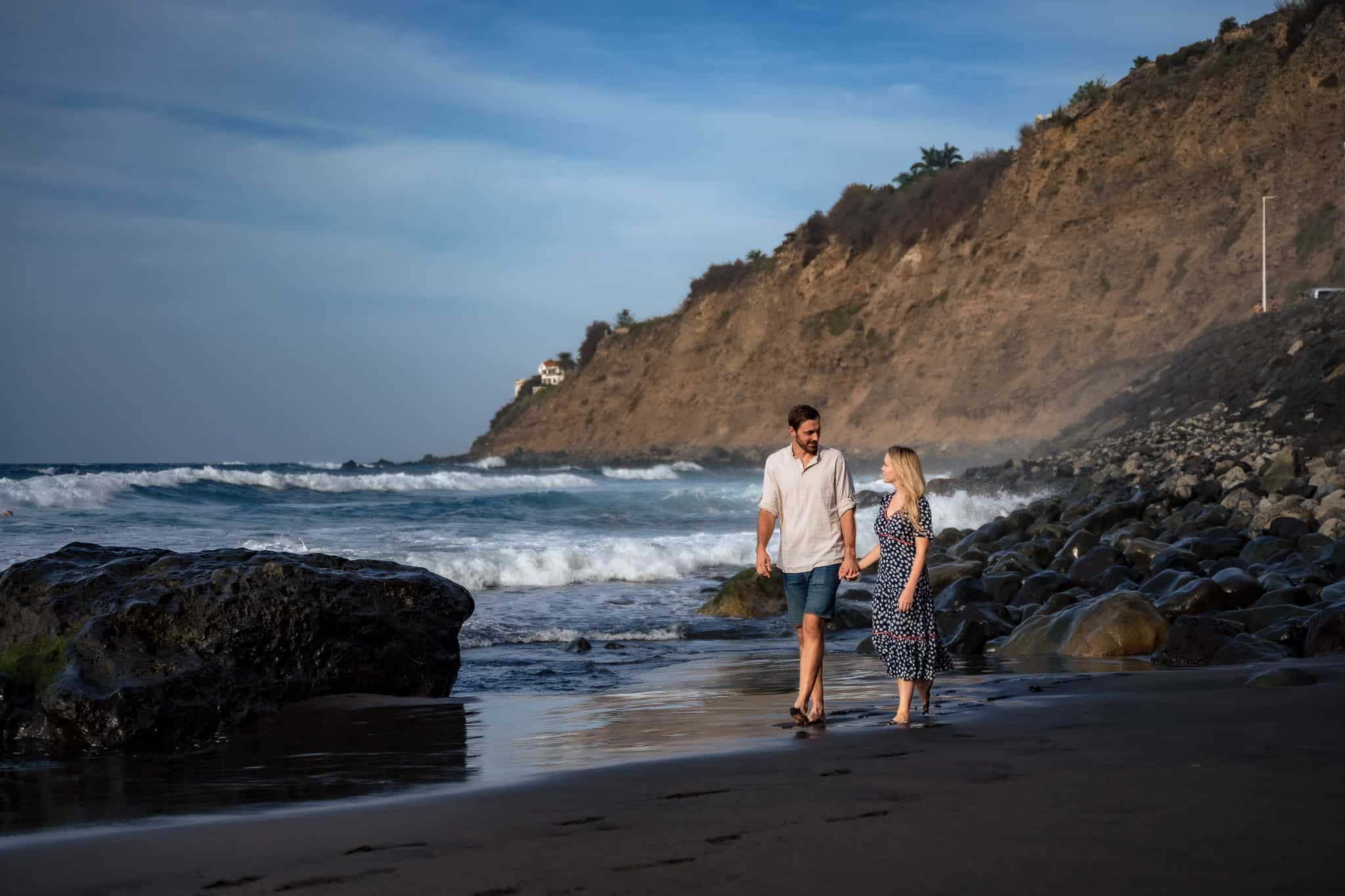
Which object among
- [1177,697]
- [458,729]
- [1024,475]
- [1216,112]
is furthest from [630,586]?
[1216,112]

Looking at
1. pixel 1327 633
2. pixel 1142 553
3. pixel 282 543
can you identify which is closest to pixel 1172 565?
pixel 1142 553

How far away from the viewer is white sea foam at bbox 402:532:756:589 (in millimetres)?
Result: 15688

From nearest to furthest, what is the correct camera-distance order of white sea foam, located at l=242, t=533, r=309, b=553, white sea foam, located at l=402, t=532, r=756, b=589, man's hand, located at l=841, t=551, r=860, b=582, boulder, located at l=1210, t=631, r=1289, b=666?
man's hand, located at l=841, t=551, r=860, b=582, boulder, located at l=1210, t=631, r=1289, b=666, white sea foam, located at l=402, t=532, r=756, b=589, white sea foam, located at l=242, t=533, r=309, b=553

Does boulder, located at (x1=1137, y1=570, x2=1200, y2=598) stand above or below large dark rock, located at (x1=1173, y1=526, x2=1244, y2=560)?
below

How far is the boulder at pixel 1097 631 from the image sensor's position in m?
8.36

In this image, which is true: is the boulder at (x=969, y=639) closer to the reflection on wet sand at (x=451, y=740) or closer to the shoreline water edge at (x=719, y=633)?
the shoreline water edge at (x=719, y=633)

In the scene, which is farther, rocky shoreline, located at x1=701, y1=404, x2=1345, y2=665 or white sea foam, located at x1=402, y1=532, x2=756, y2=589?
white sea foam, located at x1=402, y1=532, x2=756, y2=589

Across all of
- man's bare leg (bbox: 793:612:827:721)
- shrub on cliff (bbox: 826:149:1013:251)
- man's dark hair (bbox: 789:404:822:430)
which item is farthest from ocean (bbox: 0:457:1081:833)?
shrub on cliff (bbox: 826:149:1013:251)

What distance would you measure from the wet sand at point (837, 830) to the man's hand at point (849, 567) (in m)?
1.18

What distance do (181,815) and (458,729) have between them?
2.19 meters

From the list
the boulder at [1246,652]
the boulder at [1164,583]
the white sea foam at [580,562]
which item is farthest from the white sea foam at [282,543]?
the boulder at [1246,652]

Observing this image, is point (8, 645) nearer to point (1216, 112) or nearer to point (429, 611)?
point (429, 611)

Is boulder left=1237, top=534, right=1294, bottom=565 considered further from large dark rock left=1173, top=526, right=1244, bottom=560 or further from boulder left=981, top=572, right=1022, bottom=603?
boulder left=981, top=572, right=1022, bottom=603

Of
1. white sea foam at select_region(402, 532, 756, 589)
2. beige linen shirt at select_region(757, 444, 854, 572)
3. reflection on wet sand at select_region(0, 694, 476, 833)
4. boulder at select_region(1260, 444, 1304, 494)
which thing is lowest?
reflection on wet sand at select_region(0, 694, 476, 833)
